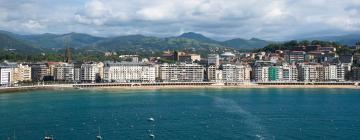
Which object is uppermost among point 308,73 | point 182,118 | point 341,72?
point 341,72

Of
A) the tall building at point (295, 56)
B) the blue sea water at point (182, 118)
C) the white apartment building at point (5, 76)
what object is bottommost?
the blue sea water at point (182, 118)

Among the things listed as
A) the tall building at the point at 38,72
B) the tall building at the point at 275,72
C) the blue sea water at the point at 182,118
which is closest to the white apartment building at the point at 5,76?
the tall building at the point at 38,72

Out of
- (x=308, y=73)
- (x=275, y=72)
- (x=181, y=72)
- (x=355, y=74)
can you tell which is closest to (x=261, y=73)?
(x=275, y=72)

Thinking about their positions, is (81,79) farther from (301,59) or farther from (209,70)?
(301,59)

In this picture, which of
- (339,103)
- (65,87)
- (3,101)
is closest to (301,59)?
(65,87)

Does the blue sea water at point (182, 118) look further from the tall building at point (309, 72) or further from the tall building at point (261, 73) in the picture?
the tall building at point (309, 72)

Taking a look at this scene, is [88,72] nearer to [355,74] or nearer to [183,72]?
[183,72]
